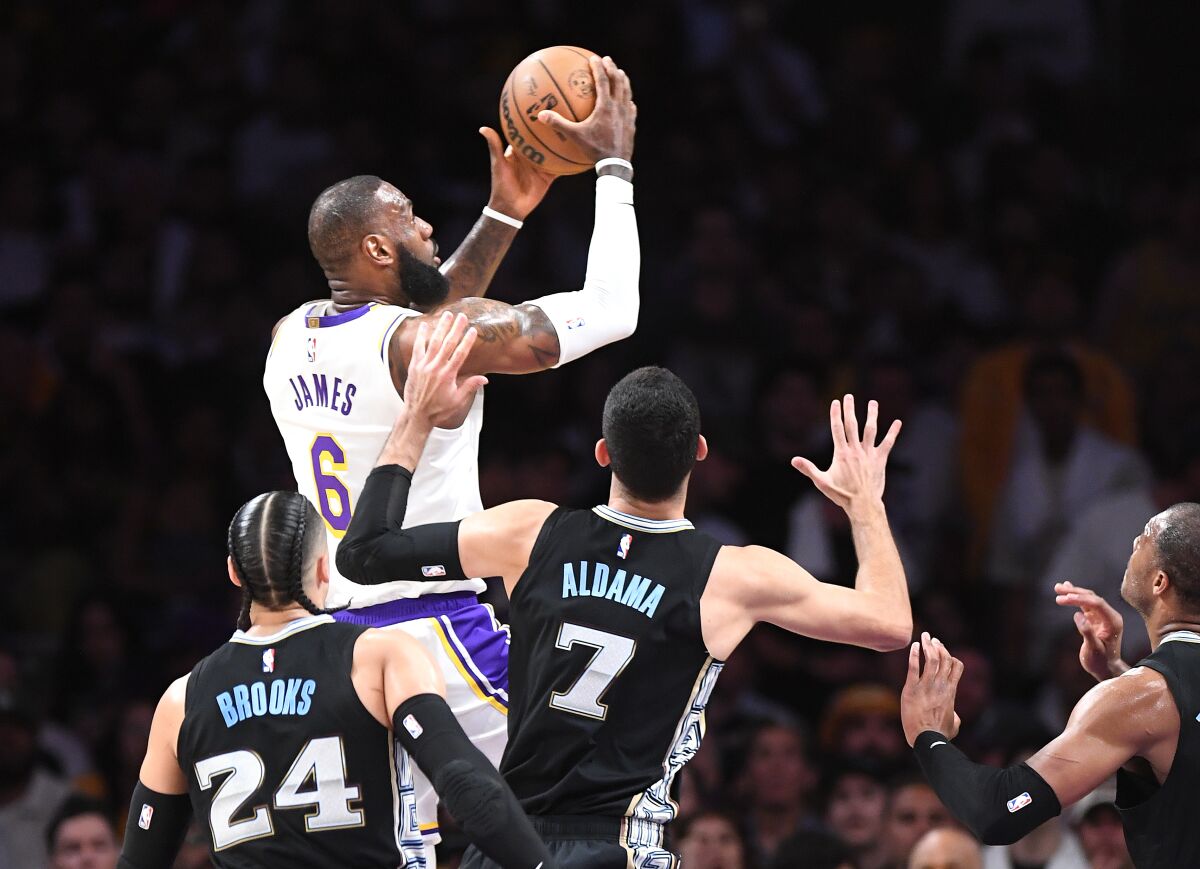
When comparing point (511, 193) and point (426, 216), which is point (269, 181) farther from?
point (511, 193)

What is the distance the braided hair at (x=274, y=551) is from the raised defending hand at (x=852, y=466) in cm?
137

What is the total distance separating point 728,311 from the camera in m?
10.6

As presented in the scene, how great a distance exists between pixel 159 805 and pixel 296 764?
0.49 m

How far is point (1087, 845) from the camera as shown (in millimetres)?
7398

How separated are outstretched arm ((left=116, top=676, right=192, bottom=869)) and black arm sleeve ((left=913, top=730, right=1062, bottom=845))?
2058 mm

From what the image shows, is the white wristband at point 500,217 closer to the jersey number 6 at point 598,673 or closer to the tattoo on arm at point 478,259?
the tattoo on arm at point 478,259

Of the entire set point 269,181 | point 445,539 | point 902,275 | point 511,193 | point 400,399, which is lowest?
point 445,539

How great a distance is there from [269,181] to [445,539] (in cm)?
755

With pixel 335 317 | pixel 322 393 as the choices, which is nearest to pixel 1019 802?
pixel 322 393

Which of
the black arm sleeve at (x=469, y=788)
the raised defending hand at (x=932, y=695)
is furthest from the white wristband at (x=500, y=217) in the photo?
the black arm sleeve at (x=469, y=788)

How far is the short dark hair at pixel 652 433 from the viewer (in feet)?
15.4

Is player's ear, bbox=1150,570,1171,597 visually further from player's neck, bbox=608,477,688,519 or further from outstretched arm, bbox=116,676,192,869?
outstretched arm, bbox=116,676,192,869

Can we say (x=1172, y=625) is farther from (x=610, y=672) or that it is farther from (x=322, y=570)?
(x=322, y=570)

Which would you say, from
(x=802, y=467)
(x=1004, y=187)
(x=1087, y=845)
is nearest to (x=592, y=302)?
(x=802, y=467)
